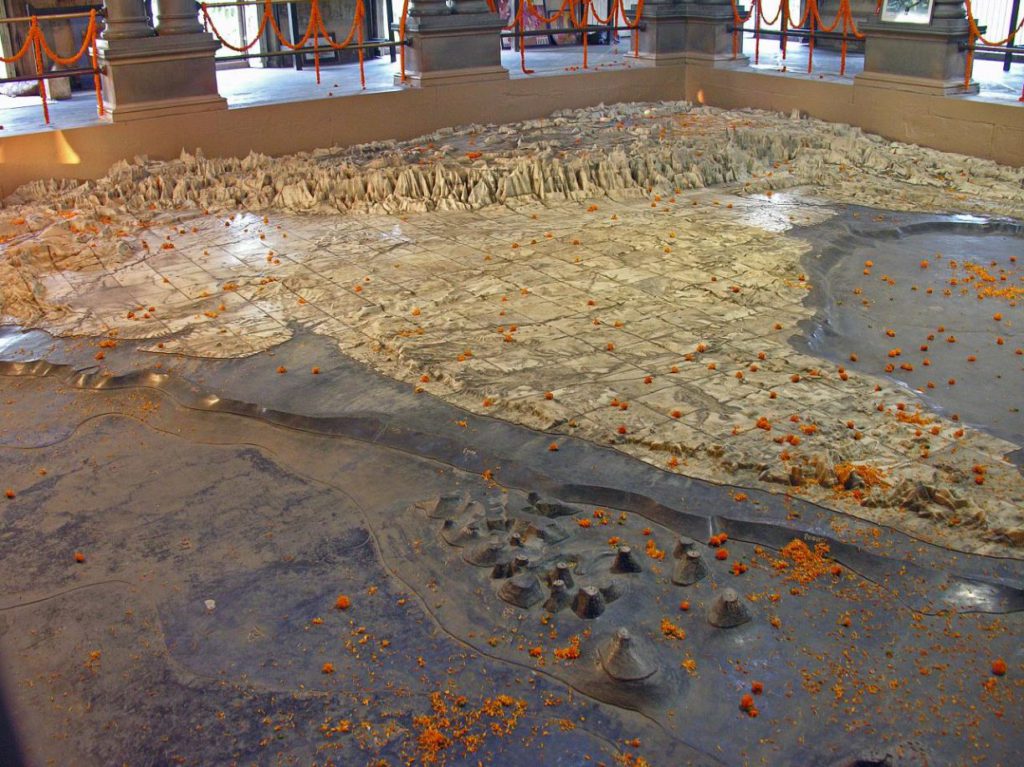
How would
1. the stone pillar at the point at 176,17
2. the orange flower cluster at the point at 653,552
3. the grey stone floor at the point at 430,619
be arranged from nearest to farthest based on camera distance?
the grey stone floor at the point at 430,619 → the orange flower cluster at the point at 653,552 → the stone pillar at the point at 176,17

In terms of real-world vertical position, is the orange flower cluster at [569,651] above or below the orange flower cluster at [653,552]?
below

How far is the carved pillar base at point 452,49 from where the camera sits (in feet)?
44.9

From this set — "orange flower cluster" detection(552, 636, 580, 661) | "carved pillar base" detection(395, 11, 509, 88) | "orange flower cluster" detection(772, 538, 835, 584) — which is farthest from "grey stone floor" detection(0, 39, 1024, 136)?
"orange flower cluster" detection(552, 636, 580, 661)

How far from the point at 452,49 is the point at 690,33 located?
4.01 m

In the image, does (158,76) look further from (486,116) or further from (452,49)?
(486,116)

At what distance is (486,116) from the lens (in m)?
14.3

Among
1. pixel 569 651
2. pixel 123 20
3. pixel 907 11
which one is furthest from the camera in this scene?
pixel 907 11

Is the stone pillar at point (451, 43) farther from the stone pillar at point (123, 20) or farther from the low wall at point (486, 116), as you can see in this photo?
the stone pillar at point (123, 20)

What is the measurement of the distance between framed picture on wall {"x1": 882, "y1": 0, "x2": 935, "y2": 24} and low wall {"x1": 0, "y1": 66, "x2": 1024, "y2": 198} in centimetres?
83

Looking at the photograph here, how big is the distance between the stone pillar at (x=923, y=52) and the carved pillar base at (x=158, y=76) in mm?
7912

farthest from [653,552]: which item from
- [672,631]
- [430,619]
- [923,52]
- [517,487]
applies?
[923,52]

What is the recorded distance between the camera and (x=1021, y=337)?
7.28m

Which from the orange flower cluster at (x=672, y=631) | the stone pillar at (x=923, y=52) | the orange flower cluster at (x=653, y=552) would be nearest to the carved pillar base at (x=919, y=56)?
the stone pillar at (x=923, y=52)

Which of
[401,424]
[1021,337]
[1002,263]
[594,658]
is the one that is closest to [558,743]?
[594,658]
